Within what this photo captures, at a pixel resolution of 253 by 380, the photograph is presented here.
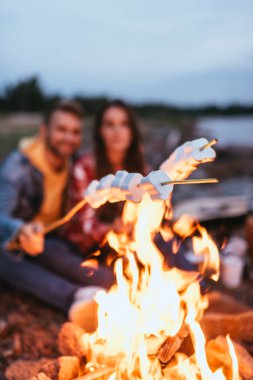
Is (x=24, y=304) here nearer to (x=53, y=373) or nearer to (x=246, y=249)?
(x=53, y=373)

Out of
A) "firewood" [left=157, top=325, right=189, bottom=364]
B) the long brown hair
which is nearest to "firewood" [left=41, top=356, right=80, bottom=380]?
"firewood" [left=157, top=325, right=189, bottom=364]

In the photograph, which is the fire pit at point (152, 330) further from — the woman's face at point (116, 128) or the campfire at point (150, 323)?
the woman's face at point (116, 128)

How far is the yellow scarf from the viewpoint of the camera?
333 cm

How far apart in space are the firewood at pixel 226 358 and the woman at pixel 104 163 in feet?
4.49

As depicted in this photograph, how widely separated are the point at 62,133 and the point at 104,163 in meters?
0.40

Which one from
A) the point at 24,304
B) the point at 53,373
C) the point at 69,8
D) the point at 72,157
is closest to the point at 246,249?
the point at 72,157

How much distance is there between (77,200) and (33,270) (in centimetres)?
64

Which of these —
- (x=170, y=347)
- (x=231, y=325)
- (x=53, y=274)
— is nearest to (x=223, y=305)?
(x=231, y=325)

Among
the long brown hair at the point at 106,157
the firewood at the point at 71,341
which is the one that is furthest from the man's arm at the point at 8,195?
the firewood at the point at 71,341

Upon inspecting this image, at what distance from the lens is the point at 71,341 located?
217 cm

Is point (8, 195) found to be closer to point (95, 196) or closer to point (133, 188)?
point (95, 196)

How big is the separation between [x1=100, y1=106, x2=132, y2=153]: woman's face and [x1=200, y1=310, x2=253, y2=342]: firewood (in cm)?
153

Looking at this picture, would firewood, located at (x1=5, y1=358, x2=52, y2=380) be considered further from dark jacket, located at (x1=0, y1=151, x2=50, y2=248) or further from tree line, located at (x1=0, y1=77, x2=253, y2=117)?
tree line, located at (x1=0, y1=77, x2=253, y2=117)

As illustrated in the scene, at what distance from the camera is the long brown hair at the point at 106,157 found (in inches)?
132
